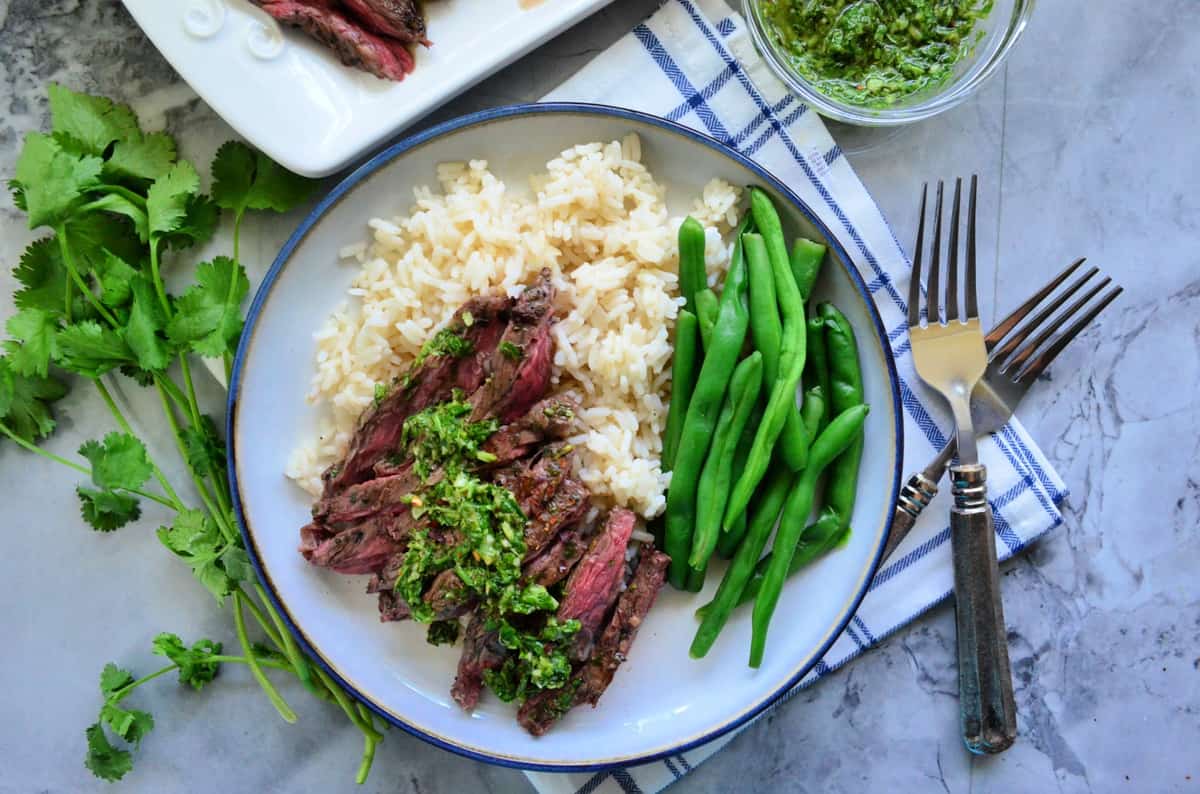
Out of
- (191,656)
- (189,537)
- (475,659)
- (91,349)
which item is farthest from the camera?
(191,656)

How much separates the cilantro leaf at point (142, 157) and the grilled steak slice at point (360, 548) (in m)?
1.31

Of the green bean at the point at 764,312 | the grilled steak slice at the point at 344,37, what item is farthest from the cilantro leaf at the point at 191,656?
the green bean at the point at 764,312

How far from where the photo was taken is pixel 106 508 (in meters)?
2.90

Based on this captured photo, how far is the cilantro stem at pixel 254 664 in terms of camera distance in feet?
9.50

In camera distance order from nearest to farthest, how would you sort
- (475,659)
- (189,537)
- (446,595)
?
1. (446,595)
2. (475,659)
3. (189,537)

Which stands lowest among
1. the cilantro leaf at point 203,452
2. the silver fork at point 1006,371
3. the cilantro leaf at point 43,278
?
the silver fork at point 1006,371

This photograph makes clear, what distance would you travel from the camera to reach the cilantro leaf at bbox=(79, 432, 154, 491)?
9.13 feet

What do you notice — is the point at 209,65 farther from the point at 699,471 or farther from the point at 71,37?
the point at 699,471

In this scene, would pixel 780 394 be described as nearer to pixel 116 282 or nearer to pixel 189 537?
pixel 189 537

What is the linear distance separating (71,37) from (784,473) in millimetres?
2771

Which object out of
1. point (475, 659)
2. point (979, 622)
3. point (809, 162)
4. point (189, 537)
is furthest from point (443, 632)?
point (809, 162)

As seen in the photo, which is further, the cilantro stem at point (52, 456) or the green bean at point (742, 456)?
the cilantro stem at point (52, 456)

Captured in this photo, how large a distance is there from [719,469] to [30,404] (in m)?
2.27

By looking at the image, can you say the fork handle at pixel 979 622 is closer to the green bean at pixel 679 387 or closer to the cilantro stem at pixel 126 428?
the green bean at pixel 679 387
